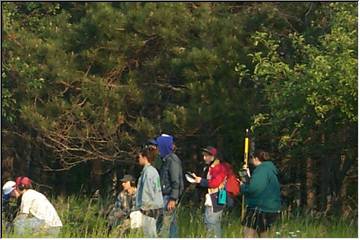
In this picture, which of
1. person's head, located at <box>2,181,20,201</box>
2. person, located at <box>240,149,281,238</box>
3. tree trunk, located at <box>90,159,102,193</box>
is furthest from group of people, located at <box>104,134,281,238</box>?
tree trunk, located at <box>90,159,102,193</box>

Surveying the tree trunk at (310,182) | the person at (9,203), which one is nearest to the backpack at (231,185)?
the person at (9,203)

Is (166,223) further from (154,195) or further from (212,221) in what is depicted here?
(212,221)

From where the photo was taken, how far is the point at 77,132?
68.8ft

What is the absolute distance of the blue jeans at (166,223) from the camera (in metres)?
10.4

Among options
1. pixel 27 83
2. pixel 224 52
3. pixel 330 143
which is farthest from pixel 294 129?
pixel 27 83

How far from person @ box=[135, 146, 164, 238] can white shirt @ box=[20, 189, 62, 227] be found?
1039 millimetres

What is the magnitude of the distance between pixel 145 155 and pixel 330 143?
7614mm

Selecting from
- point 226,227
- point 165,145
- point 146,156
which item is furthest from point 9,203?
point 146,156

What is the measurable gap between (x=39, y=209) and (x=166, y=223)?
134 centimetres

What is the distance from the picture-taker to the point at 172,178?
34.7 ft

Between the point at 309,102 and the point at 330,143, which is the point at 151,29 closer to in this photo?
the point at 330,143

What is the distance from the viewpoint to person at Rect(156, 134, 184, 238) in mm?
10469

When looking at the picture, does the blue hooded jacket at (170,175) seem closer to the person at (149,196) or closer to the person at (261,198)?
the person at (149,196)

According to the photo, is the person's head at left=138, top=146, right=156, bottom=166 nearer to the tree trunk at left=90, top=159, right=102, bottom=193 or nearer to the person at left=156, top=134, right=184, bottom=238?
the person at left=156, top=134, right=184, bottom=238
